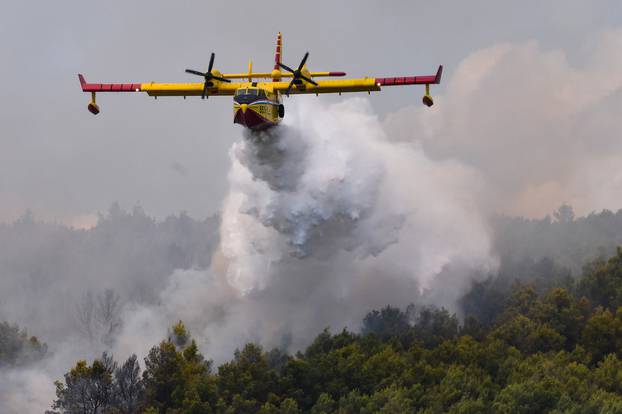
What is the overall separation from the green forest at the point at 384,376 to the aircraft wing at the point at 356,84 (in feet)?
59.3

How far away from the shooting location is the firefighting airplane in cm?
5453

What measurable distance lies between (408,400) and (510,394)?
6178mm

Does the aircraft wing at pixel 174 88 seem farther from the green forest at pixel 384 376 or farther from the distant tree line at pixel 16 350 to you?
the distant tree line at pixel 16 350

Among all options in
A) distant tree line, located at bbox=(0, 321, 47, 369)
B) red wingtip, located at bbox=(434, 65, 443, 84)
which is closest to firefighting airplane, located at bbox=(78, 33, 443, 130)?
red wingtip, located at bbox=(434, 65, 443, 84)

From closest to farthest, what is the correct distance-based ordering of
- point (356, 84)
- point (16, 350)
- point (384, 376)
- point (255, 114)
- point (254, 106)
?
point (254, 106) < point (255, 114) < point (356, 84) < point (384, 376) < point (16, 350)

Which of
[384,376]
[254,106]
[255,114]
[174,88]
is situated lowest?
[384,376]

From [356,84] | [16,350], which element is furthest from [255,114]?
[16,350]

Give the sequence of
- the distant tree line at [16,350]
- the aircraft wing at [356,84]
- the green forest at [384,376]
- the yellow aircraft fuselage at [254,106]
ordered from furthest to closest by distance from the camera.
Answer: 1. the distant tree line at [16,350]
2. the green forest at [384,376]
3. the aircraft wing at [356,84]
4. the yellow aircraft fuselage at [254,106]

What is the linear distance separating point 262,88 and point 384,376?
23731mm

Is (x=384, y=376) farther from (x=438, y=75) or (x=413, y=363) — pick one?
(x=438, y=75)

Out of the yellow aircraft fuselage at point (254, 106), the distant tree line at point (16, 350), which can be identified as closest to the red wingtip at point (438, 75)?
the yellow aircraft fuselage at point (254, 106)

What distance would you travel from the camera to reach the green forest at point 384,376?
6209 cm

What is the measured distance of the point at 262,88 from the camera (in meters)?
54.9

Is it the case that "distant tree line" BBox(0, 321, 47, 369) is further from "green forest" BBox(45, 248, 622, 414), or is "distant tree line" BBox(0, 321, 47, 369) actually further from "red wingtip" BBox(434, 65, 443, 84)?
"red wingtip" BBox(434, 65, 443, 84)
